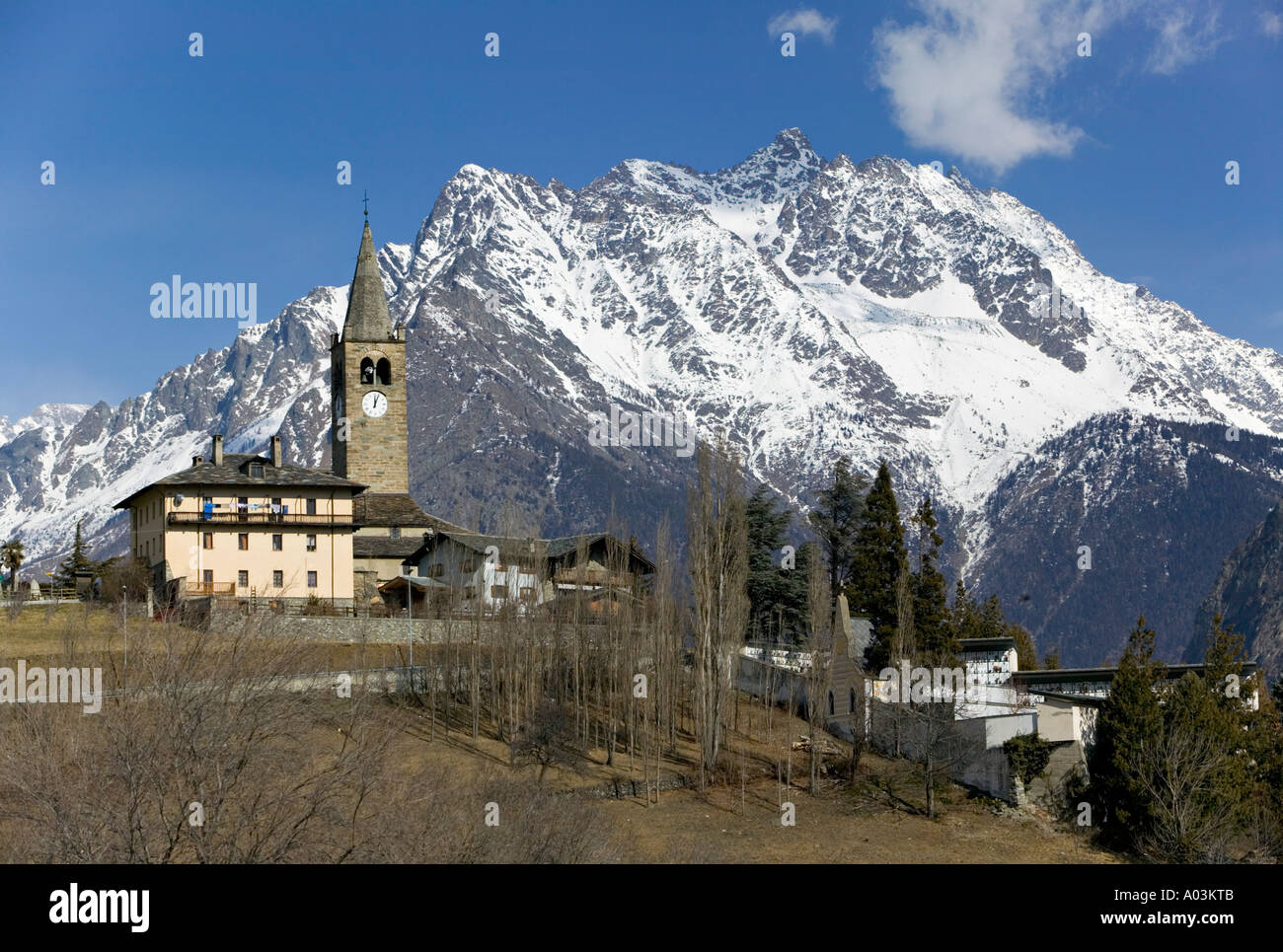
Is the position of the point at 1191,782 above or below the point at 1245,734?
below

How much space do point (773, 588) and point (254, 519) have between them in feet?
89.0

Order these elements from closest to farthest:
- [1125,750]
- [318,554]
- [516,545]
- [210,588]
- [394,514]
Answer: [1125,750]
[516,545]
[210,588]
[318,554]
[394,514]

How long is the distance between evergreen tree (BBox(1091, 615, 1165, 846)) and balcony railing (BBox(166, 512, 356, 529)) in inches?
1635

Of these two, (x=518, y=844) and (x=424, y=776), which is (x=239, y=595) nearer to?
(x=424, y=776)

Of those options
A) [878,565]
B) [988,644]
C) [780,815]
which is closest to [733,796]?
[780,815]

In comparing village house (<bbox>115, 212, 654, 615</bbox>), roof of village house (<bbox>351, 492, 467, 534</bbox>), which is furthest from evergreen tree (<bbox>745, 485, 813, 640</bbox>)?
roof of village house (<bbox>351, 492, 467, 534</bbox>)

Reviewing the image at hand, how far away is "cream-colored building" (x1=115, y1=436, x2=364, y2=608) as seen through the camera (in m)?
81.1

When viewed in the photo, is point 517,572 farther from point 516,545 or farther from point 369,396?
point 369,396

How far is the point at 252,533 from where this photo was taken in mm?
82625

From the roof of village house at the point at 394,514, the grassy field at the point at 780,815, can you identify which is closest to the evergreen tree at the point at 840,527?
the roof of village house at the point at 394,514

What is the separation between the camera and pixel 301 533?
84125 millimetres

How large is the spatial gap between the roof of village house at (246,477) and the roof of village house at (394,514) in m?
9.48

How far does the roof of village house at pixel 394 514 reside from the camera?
98.3 m
